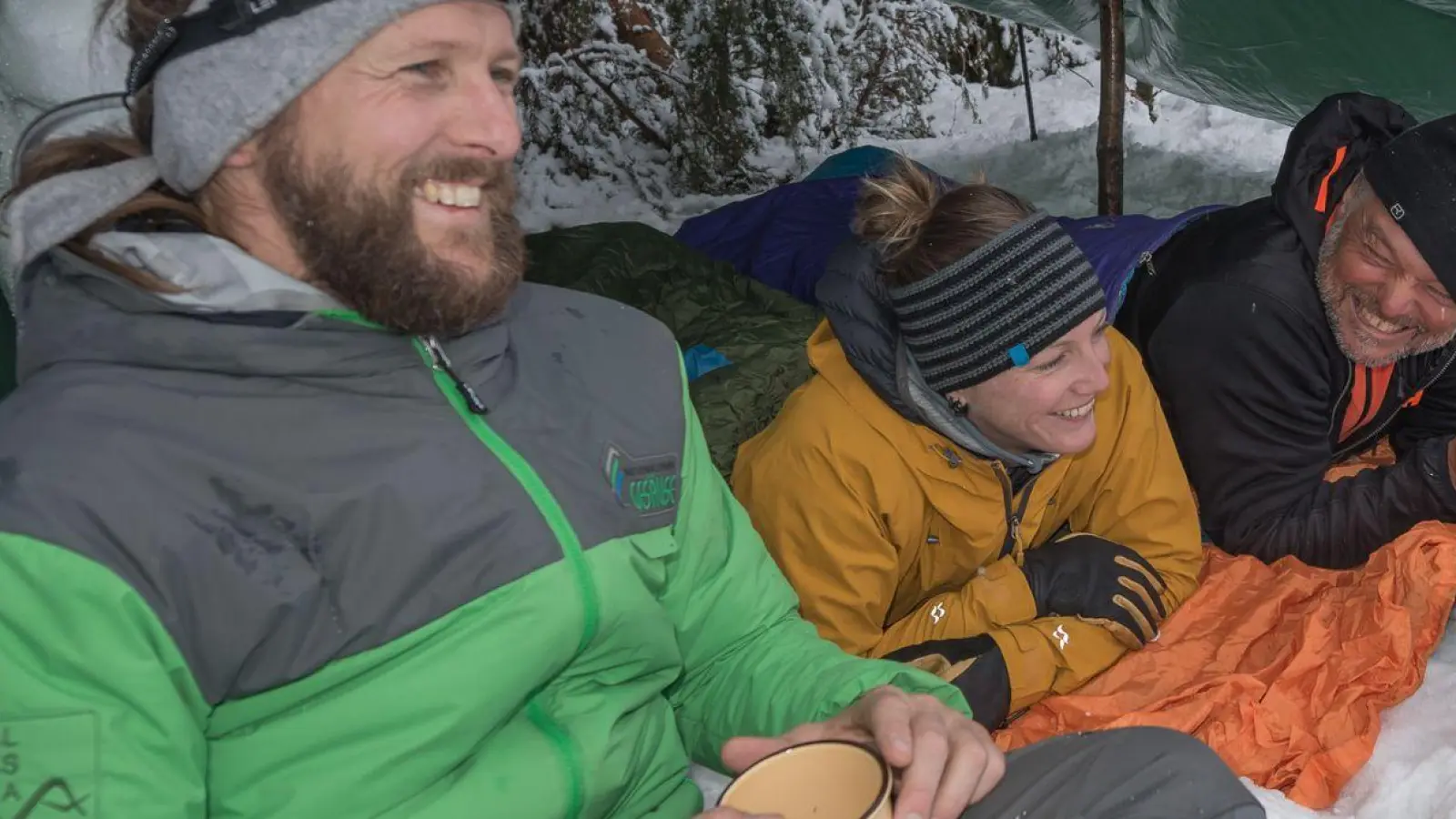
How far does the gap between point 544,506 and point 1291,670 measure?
4.47 ft

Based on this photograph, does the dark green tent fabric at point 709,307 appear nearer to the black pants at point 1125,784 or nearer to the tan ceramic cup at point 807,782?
the black pants at point 1125,784

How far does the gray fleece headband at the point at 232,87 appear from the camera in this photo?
120cm

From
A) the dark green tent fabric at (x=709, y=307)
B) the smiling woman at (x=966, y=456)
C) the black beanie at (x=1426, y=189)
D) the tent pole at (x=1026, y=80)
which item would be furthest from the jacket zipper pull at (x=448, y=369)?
the tent pole at (x=1026, y=80)

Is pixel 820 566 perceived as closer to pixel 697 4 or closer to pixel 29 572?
pixel 29 572

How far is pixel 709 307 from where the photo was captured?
3303 mm

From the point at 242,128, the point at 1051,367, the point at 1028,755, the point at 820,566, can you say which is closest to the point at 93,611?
the point at 242,128

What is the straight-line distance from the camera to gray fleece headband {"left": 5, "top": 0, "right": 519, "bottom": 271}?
3.93 feet

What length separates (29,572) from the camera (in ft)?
3.10

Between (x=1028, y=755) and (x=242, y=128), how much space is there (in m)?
1.00

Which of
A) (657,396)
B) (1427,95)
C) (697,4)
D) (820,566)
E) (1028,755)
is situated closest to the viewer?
(1028,755)

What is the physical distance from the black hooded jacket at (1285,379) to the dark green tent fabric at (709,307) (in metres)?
0.91

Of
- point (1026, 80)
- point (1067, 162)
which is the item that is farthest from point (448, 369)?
point (1026, 80)

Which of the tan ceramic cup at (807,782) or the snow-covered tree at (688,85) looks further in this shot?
the snow-covered tree at (688,85)

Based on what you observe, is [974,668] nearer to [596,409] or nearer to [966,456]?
[966,456]
